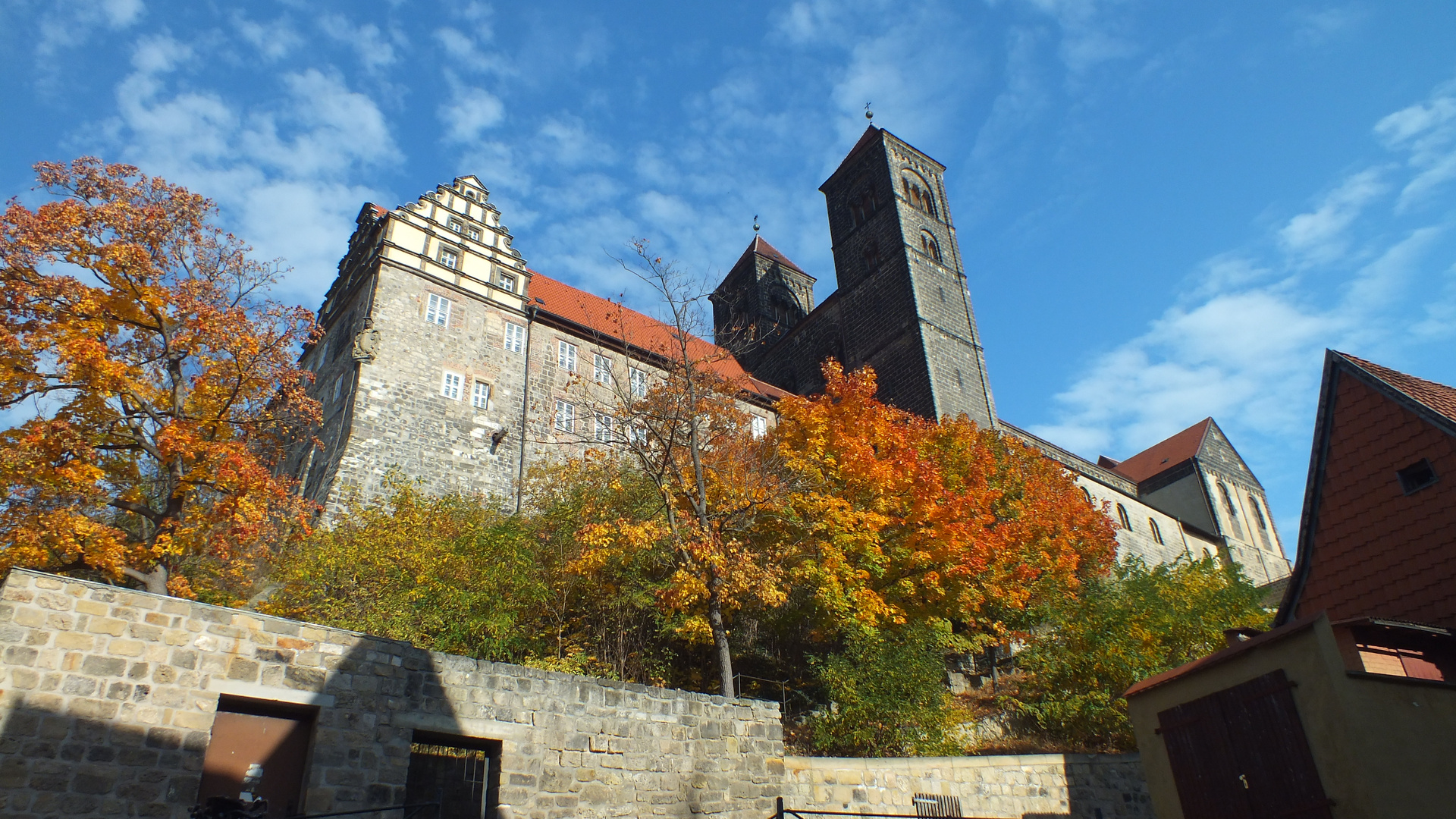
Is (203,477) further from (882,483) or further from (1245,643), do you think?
(1245,643)

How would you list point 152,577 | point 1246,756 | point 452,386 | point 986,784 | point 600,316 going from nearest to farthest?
point 1246,756 < point 986,784 < point 152,577 < point 452,386 < point 600,316

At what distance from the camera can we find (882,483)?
1898cm

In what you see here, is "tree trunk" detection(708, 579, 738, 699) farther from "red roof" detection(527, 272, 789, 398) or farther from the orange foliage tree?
"red roof" detection(527, 272, 789, 398)

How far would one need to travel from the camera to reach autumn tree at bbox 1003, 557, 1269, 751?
50.2 feet

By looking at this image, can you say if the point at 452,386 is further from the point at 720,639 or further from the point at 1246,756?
the point at 1246,756

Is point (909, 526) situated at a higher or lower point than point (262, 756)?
higher

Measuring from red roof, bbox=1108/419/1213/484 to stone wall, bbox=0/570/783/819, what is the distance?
146 ft

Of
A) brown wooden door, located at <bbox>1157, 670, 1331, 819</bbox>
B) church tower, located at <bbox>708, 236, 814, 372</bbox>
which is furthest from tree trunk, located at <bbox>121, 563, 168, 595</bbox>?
church tower, located at <bbox>708, 236, 814, 372</bbox>

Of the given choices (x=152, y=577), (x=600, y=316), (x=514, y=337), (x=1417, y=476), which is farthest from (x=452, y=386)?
(x=1417, y=476)

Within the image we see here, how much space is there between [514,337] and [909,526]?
568 inches

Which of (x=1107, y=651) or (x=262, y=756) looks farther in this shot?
(x=1107, y=651)

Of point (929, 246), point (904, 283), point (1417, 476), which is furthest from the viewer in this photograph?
point (929, 246)

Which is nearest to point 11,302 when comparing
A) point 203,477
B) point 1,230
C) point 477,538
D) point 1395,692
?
point 1,230

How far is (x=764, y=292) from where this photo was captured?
48812 millimetres
